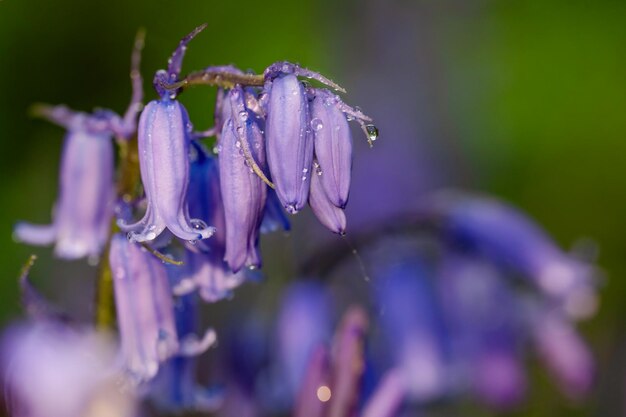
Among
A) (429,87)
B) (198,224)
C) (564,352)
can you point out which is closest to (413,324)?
(564,352)

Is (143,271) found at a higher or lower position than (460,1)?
lower

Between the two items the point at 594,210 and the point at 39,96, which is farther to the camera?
the point at 594,210

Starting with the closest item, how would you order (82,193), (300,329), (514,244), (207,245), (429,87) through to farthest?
(207,245)
(82,193)
(300,329)
(514,244)
(429,87)

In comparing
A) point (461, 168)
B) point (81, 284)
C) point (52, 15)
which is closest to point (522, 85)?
point (461, 168)

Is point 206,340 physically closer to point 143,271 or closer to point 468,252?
point 143,271

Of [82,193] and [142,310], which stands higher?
[82,193]

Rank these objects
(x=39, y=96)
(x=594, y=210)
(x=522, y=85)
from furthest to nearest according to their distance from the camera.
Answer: (x=522, y=85) < (x=594, y=210) < (x=39, y=96)

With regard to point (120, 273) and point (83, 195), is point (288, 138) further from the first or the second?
point (83, 195)
